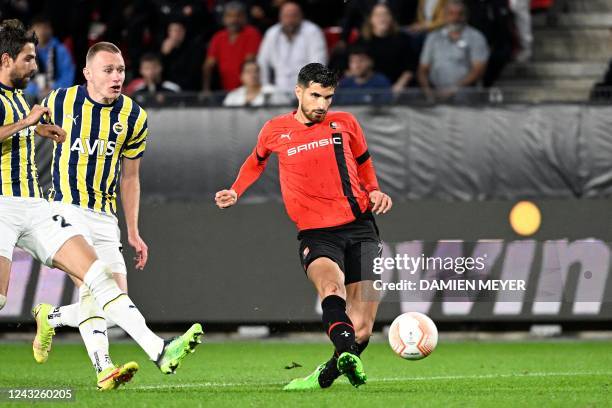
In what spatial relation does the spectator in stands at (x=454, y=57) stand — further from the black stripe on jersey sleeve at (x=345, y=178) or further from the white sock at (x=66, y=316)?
the white sock at (x=66, y=316)

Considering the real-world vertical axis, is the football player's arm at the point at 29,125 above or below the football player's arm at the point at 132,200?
above

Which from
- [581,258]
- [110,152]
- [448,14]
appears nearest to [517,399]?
[110,152]

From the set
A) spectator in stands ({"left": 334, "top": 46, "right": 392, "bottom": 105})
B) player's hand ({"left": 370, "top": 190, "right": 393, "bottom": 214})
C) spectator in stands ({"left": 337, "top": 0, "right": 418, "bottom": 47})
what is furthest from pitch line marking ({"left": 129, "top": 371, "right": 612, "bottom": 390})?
spectator in stands ({"left": 337, "top": 0, "right": 418, "bottom": 47})

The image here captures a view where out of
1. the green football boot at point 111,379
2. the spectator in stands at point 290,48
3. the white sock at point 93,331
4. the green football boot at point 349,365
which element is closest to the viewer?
the green football boot at point 349,365

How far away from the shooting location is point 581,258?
1328cm

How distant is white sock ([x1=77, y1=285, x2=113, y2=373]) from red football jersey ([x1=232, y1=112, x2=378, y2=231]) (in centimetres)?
123

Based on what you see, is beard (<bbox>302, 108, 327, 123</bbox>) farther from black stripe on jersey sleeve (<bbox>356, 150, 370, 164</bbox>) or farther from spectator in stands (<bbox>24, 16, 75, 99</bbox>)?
spectator in stands (<bbox>24, 16, 75, 99</bbox>)

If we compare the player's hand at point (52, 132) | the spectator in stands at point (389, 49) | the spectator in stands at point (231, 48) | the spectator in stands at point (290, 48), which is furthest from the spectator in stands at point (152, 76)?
the player's hand at point (52, 132)

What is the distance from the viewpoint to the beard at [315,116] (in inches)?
343

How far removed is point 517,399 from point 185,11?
1004 centimetres

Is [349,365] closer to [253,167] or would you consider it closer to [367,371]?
[253,167]

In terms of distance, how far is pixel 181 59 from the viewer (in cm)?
1606

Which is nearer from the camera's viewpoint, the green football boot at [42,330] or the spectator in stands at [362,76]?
the green football boot at [42,330]

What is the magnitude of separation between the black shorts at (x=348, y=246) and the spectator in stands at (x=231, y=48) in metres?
7.17
